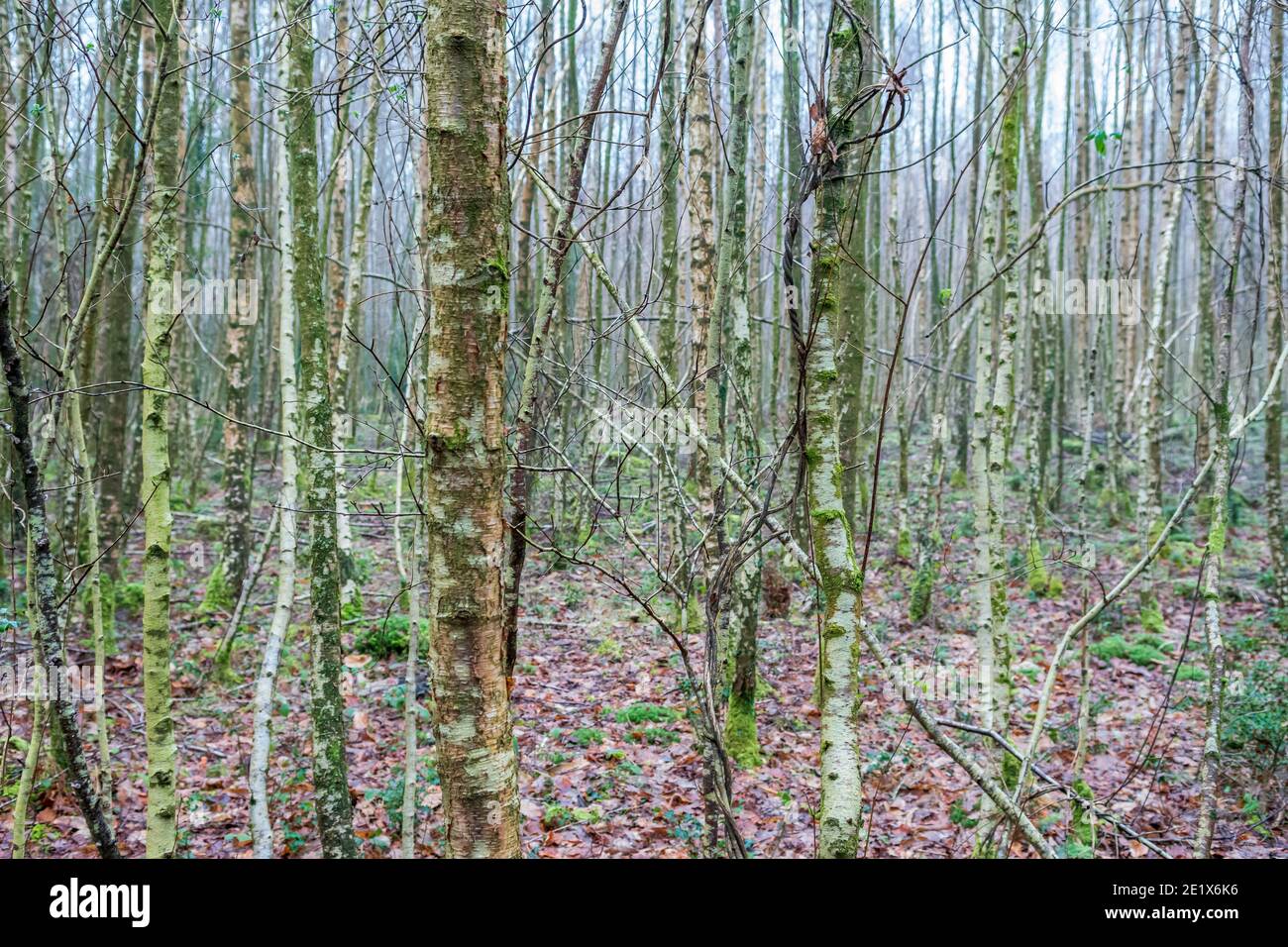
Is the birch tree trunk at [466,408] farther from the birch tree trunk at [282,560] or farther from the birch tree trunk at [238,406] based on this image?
the birch tree trunk at [238,406]

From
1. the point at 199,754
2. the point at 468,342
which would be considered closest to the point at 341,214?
the point at 199,754

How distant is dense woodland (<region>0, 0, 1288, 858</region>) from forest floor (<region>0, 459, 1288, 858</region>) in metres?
0.04

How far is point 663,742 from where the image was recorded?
20.6 feet

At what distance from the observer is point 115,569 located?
8.75 meters

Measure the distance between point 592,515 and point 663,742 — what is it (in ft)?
12.3

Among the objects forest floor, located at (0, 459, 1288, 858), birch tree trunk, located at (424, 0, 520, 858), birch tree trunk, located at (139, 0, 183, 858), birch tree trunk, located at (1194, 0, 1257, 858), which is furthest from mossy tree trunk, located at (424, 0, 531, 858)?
birch tree trunk, located at (1194, 0, 1257, 858)

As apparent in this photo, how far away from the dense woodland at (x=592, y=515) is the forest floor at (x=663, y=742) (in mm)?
44

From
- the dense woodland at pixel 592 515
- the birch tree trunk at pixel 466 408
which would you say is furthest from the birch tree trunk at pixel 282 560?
the birch tree trunk at pixel 466 408

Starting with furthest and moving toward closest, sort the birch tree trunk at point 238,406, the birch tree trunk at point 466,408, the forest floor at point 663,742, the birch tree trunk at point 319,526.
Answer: the birch tree trunk at point 238,406, the forest floor at point 663,742, the birch tree trunk at point 319,526, the birch tree trunk at point 466,408

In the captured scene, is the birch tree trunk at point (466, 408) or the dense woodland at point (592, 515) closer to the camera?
the birch tree trunk at point (466, 408)

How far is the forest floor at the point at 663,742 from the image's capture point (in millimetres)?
4941

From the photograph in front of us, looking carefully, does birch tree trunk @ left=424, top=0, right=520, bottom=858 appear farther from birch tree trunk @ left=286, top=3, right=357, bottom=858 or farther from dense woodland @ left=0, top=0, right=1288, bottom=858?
birch tree trunk @ left=286, top=3, right=357, bottom=858

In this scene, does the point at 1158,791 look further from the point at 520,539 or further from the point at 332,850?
the point at 332,850

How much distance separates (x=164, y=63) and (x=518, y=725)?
502cm
